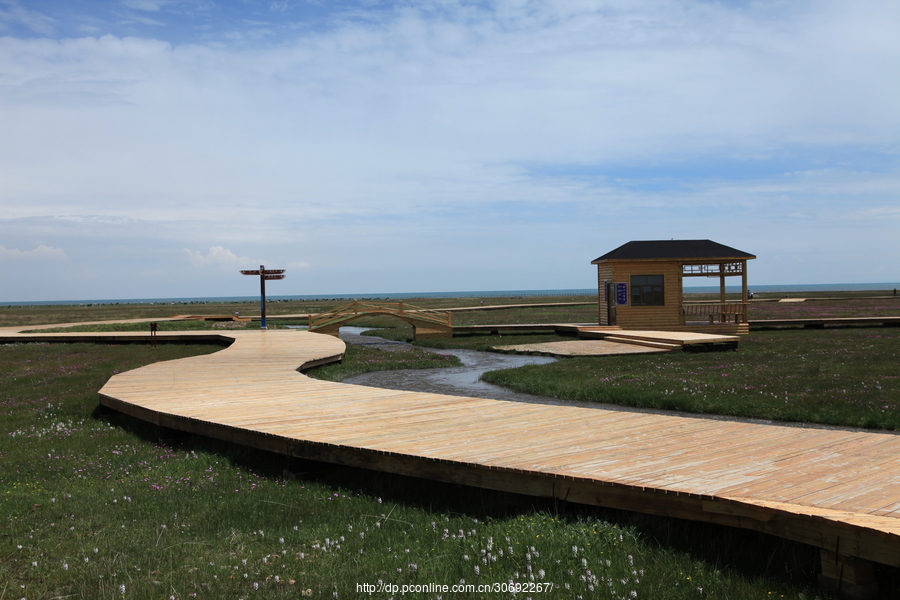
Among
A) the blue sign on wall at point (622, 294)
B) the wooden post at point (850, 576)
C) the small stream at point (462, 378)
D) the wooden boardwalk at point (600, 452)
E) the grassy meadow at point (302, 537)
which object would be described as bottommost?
the small stream at point (462, 378)

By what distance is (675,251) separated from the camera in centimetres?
3089

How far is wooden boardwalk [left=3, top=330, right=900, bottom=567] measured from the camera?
15.4ft

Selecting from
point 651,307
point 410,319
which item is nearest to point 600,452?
point 651,307

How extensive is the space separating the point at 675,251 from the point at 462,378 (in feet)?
55.9

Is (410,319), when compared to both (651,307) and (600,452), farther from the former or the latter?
(600,452)

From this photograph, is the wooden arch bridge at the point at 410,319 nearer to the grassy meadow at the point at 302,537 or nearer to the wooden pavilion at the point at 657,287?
the wooden pavilion at the point at 657,287

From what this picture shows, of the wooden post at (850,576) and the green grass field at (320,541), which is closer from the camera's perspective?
the wooden post at (850,576)

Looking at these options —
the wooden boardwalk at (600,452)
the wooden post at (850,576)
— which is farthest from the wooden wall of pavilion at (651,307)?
the wooden post at (850,576)

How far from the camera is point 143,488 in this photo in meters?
7.34

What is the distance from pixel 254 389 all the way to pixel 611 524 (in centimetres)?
838

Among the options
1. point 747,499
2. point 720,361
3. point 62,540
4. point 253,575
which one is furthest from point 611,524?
point 720,361

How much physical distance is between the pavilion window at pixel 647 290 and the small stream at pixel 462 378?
356 inches

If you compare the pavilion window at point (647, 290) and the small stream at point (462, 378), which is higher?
the pavilion window at point (647, 290)

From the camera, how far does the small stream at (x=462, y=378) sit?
1542 cm
